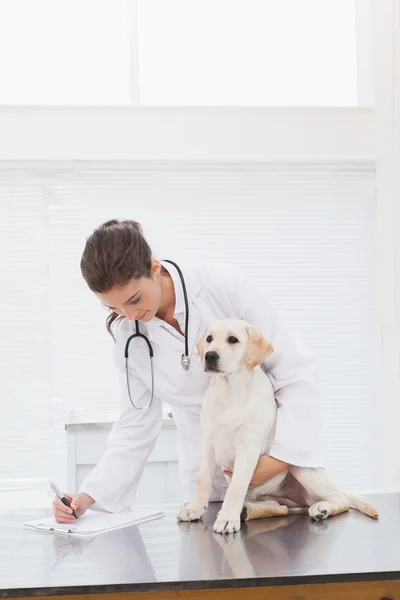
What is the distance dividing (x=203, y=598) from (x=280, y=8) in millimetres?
3681

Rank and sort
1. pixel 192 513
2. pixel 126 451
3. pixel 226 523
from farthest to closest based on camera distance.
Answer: pixel 126 451 → pixel 192 513 → pixel 226 523

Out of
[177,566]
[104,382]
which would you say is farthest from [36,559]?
[104,382]

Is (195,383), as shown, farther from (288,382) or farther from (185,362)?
(288,382)

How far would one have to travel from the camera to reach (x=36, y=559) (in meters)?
1.39

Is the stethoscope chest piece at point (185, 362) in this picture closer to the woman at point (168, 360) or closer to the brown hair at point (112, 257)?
the woman at point (168, 360)

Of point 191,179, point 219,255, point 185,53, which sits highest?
point 185,53

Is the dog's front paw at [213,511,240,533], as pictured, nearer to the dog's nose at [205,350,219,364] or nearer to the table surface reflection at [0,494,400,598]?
the table surface reflection at [0,494,400,598]

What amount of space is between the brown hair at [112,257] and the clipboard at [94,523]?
1.68 feet

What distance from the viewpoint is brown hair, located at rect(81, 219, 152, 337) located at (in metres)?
1.66

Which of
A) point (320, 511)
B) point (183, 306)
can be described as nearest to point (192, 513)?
point (320, 511)

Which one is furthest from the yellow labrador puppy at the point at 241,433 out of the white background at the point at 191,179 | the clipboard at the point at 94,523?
the white background at the point at 191,179

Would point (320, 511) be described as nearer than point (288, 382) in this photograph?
Yes

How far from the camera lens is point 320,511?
64.2 inches

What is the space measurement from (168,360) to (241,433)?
1.05 ft
